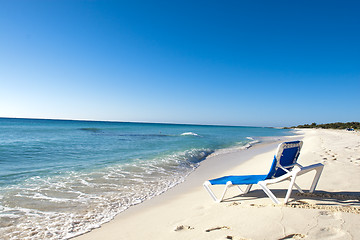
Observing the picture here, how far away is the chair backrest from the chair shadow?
1.77ft

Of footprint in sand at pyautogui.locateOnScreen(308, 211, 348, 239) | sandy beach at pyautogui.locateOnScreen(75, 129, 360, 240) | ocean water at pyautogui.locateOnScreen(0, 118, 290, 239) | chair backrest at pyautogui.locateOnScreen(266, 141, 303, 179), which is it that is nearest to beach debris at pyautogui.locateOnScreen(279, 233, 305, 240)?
sandy beach at pyautogui.locateOnScreen(75, 129, 360, 240)

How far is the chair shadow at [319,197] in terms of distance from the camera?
3.75 m

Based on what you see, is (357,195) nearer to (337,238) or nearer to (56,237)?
(337,238)

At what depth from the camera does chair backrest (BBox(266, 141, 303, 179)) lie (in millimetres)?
3949

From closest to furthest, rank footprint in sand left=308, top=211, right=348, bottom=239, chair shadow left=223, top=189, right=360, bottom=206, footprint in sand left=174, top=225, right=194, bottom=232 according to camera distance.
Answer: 1. footprint in sand left=308, top=211, right=348, bottom=239
2. footprint in sand left=174, top=225, right=194, bottom=232
3. chair shadow left=223, top=189, right=360, bottom=206

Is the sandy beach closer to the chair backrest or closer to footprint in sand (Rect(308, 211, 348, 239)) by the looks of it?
footprint in sand (Rect(308, 211, 348, 239))

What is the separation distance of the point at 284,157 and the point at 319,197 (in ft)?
3.33

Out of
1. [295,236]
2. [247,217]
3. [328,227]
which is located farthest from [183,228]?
[328,227]

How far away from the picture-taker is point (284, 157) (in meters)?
4.07

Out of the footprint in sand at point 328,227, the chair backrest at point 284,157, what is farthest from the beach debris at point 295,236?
the chair backrest at point 284,157

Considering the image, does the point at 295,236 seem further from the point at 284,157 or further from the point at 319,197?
the point at 319,197

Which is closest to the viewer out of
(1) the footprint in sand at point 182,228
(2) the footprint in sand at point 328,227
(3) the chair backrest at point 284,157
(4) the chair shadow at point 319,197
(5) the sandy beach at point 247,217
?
(2) the footprint in sand at point 328,227

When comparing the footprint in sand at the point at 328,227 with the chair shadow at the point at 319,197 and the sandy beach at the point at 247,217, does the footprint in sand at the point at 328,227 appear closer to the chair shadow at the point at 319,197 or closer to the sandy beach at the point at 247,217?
the sandy beach at the point at 247,217

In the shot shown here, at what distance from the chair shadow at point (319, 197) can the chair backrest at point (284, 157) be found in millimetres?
538
